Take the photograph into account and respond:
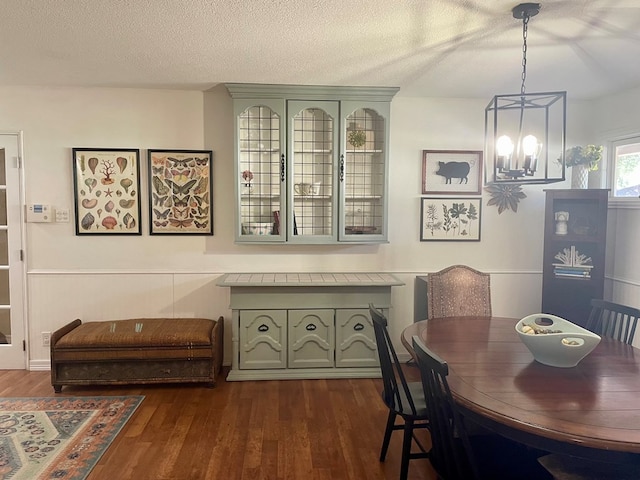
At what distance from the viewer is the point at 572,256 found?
365cm

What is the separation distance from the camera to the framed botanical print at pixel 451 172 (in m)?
3.87

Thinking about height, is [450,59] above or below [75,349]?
above

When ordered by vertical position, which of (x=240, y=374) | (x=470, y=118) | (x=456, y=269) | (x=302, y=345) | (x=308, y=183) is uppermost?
(x=470, y=118)

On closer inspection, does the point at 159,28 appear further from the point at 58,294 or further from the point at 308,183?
the point at 58,294

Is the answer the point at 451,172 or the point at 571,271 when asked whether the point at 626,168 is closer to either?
the point at 571,271

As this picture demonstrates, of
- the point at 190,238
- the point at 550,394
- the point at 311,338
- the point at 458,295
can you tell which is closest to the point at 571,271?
the point at 458,295

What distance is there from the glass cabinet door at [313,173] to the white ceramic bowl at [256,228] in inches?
7.5

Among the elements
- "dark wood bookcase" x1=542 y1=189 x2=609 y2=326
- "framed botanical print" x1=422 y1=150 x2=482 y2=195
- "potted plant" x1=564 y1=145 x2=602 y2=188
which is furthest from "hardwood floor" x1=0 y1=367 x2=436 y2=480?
"potted plant" x1=564 y1=145 x2=602 y2=188

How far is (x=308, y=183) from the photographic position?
3.63 metres

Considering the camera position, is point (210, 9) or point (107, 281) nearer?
point (210, 9)

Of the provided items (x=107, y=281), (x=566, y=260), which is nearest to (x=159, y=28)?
(x=107, y=281)

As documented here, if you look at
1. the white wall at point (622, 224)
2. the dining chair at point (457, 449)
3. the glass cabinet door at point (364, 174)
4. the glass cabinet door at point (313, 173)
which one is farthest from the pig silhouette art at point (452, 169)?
the dining chair at point (457, 449)

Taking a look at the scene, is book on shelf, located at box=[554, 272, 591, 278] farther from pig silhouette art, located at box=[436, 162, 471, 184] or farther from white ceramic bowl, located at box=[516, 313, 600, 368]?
white ceramic bowl, located at box=[516, 313, 600, 368]

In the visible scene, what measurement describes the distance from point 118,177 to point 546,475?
3541mm
